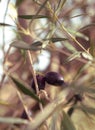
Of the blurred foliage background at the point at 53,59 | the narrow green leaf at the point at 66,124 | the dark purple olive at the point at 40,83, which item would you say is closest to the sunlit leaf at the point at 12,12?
the blurred foliage background at the point at 53,59

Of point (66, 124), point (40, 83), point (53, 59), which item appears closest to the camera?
point (66, 124)

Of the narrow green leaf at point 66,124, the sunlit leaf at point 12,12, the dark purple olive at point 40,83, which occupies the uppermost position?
the sunlit leaf at point 12,12

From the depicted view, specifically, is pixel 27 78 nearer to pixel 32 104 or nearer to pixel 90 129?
pixel 32 104

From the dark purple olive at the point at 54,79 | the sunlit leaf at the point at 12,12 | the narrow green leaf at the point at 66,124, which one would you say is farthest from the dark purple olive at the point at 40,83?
the narrow green leaf at the point at 66,124

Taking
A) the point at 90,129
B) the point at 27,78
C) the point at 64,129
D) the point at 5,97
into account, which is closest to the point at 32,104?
the point at 27,78

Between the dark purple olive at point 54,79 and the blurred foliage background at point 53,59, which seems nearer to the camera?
the blurred foliage background at point 53,59

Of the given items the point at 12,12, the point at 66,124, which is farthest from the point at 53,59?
the point at 66,124

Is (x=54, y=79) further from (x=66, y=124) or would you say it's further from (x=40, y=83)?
(x=66, y=124)

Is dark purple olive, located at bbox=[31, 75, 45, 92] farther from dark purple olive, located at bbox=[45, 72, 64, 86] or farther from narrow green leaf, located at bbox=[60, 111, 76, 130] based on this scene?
narrow green leaf, located at bbox=[60, 111, 76, 130]

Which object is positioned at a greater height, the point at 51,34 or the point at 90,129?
the point at 51,34

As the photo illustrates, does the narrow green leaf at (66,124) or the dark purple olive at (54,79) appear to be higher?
the narrow green leaf at (66,124)

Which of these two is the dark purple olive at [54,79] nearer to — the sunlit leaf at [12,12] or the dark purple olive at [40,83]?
the dark purple olive at [40,83]
